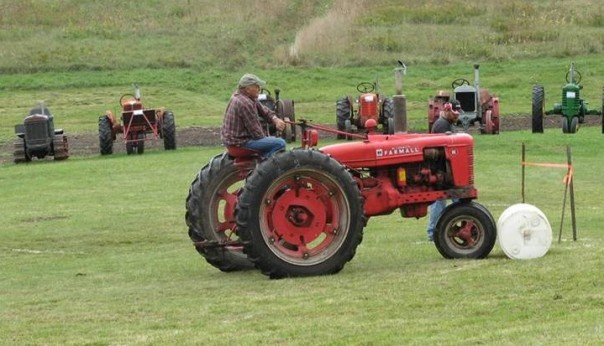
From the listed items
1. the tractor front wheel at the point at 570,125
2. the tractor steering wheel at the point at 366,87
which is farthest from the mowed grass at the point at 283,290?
the tractor steering wheel at the point at 366,87

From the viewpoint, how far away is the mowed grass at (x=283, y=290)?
9.78 m

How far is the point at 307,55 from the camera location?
2106 inches

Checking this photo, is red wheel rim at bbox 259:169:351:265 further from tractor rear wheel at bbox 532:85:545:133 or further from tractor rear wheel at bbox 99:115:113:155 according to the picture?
tractor rear wheel at bbox 532:85:545:133

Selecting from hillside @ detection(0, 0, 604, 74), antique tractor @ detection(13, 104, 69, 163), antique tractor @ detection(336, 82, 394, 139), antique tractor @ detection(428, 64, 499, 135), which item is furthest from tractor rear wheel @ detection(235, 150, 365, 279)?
hillside @ detection(0, 0, 604, 74)

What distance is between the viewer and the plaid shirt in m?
13.5

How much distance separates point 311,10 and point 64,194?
39.7 meters

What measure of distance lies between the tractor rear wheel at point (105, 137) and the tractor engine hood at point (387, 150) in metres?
19.5

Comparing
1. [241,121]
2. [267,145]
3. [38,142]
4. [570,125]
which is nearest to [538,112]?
[570,125]

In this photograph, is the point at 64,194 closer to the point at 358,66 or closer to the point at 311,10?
the point at 358,66

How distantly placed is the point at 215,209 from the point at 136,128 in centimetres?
1959

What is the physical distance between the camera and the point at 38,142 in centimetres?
3288

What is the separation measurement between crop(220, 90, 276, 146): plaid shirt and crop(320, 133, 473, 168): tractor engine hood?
0.80 meters

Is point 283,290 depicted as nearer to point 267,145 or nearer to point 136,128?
point 267,145

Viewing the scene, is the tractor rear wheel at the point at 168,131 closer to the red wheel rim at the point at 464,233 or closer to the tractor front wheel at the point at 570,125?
the tractor front wheel at the point at 570,125
